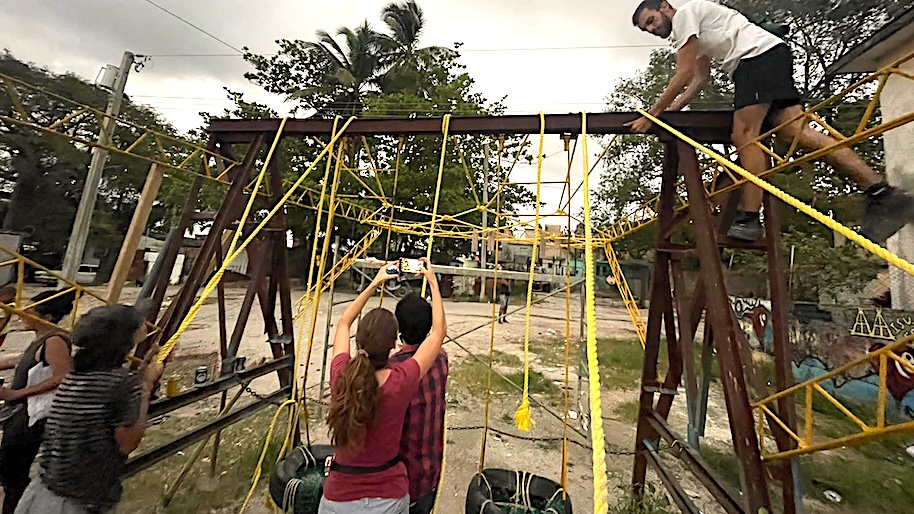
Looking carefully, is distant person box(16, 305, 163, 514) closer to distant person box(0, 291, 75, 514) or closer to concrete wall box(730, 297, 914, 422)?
distant person box(0, 291, 75, 514)

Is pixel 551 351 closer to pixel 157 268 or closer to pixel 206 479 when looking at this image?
pixel 206 479

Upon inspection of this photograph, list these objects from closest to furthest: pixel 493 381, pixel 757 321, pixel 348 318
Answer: pixel 348 318
pixel 493 381
pixel 757 321

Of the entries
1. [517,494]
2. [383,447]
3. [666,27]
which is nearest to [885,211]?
[666,27]

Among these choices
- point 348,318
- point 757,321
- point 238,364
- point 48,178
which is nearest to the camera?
Result: point 348,318

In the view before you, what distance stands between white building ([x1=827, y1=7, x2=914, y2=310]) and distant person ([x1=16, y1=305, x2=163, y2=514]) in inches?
323

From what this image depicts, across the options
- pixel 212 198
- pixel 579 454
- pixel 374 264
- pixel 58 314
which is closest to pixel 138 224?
pixel 58 314

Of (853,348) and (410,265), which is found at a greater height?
(410,265)

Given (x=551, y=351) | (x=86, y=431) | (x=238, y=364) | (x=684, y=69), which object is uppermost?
(x=684, y=69)

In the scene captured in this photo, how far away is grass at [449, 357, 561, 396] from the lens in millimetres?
6789

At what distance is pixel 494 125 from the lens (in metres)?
2.87

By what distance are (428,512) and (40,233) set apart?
2384 cm

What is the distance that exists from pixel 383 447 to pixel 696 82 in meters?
2.68

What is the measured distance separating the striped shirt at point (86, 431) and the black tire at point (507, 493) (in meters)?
1.82

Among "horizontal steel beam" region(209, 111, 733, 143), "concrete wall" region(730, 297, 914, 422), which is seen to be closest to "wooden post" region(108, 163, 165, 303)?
"horizontal steel beam" region(209, 111, 733, 143)
